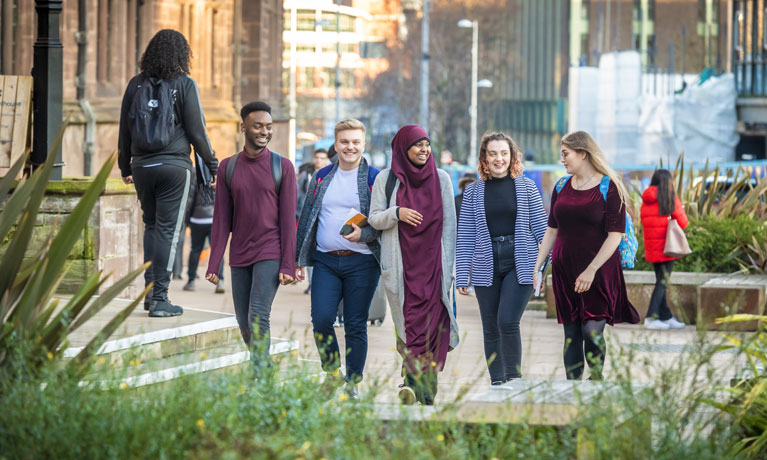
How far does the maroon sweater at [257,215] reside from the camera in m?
7.59

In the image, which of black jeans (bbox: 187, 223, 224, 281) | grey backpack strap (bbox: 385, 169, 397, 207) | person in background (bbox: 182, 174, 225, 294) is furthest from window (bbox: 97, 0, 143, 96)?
grey backpack strap (bbox: 385, 169, 397, 207)

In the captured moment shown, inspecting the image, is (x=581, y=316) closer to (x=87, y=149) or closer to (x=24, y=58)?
(x=24, y=58)

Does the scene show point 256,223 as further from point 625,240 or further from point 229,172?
point 625,240

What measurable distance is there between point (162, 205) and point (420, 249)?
6.03 feet

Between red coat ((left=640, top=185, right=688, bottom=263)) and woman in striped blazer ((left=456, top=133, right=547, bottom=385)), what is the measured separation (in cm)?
527

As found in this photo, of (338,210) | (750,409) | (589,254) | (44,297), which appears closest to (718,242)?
(589,254)

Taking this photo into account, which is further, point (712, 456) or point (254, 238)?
point (254, 238)

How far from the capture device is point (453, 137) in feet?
237

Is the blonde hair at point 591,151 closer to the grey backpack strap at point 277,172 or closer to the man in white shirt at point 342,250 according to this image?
the man in white shirt at point 342,250

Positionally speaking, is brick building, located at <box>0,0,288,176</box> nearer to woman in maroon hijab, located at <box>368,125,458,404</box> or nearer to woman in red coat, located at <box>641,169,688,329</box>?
woman in red coat, located at <box>641,169,688,329</box>

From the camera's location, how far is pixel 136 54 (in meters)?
23.7

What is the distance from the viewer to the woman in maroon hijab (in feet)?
24.2

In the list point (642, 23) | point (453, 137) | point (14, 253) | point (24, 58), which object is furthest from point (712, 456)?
point (642, 23)

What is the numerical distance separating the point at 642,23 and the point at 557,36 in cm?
1003
